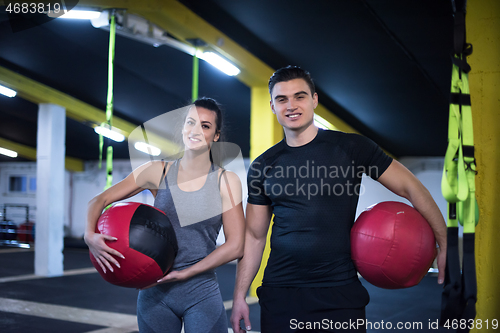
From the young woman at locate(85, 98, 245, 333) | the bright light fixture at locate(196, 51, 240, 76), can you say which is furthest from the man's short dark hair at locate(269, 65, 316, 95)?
the bright light fixture at locate(196, 51, 240, 76)

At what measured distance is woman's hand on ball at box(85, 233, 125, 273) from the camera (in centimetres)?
157

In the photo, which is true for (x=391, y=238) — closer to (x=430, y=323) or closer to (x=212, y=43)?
(x=430, y=323)

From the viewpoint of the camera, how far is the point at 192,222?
5.83 feet

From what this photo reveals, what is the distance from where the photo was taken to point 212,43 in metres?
4.81

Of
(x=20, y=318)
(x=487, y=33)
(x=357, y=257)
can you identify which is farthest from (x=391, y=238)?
(x=20, y=318)

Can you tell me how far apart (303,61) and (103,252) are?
15.7 feet

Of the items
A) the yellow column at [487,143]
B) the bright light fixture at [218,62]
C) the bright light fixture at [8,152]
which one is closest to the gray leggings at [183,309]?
the yellow column at [487,143]

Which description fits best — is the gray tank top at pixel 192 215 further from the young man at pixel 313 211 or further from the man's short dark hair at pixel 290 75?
the man's short dark hair at pixel 290 75

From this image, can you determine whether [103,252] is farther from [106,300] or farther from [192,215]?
[106,300]

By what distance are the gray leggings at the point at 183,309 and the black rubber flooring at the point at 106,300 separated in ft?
8.22

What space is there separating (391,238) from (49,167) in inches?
272

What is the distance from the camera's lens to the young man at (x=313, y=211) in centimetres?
153

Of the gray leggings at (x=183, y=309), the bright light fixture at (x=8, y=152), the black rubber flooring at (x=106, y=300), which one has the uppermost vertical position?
the bright light fixture at (x=8, y=152)

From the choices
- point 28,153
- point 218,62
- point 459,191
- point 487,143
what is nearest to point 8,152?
point 28,153
